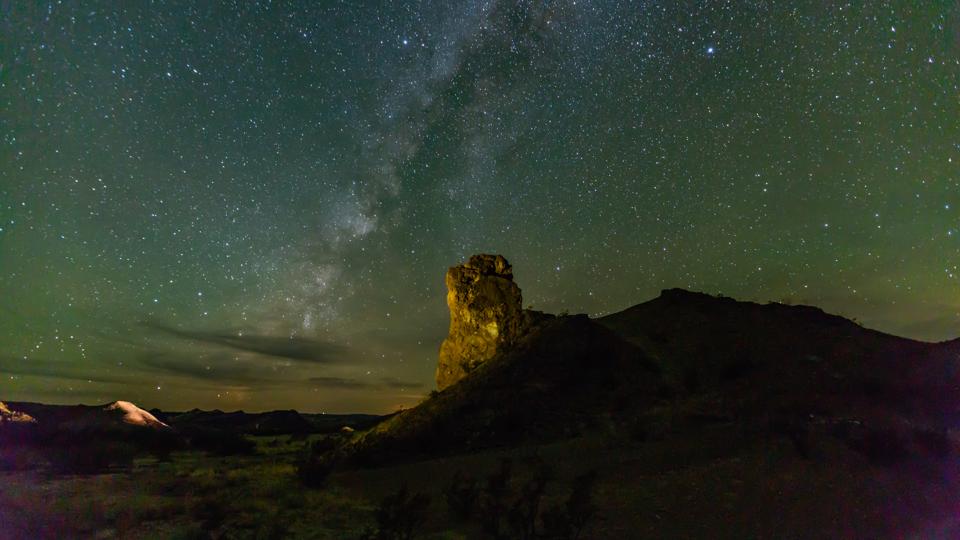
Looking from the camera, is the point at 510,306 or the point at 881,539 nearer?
the point at 881,539

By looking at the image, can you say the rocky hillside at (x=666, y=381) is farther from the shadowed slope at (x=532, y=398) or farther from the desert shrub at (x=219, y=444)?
the desert shrub at (x=219, y=444)

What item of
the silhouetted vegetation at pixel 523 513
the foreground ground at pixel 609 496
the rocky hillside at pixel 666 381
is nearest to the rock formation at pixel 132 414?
the foreground ground at pixel 609 496

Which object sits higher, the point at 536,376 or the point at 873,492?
the point at 536,376

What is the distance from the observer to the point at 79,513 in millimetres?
10836

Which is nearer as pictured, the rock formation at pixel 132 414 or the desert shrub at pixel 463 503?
the desert shrub at pixel 463 503

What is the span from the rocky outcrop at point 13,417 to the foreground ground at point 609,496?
42.4ft

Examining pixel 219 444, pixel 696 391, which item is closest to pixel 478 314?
pixel 696 391

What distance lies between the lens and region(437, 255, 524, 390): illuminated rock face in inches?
1243

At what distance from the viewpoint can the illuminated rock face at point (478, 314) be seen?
31.6 metres

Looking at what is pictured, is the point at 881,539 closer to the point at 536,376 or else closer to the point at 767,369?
the point at 536,376

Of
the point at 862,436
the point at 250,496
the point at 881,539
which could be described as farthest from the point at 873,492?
the point at 250,496

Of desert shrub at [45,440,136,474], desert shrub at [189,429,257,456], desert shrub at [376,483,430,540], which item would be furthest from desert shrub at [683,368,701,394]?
desert shrub at [45,440,136,474]

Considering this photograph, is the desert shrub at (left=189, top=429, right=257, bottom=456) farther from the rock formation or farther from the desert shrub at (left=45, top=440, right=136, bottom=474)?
the desert shrub at (left=45, top=440, right=136, bottom=474)

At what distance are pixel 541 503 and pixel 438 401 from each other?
12.2 meters
